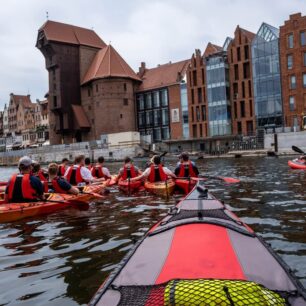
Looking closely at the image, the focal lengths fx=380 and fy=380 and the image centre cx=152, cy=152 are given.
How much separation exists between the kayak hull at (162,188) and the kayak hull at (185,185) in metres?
0.21

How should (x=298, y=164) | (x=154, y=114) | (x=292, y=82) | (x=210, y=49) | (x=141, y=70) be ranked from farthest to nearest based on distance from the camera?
(x=141, y=70)
(x=154, y=114)
(x=210, y=49)
(x=292, y=82)
(x=298, y=164)

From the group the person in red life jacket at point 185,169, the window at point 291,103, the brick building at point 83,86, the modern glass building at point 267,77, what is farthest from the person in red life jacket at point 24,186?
the brick building at point 83,86

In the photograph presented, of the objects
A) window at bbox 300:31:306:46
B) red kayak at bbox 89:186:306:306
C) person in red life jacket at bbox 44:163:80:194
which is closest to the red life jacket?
person in red life jacket at bbox 44:163:80:194

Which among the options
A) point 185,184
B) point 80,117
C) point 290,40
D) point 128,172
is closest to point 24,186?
point 185,184

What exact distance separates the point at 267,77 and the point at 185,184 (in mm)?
42178

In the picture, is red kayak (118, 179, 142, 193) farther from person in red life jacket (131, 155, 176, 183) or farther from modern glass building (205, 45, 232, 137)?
modern glass building (205, 45, 232, 137)

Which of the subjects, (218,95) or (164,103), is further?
(164,103)

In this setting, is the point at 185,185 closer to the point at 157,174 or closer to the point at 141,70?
the point at 157,174

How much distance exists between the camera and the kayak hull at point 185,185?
12.5m

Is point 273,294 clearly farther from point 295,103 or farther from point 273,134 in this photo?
point 295,103

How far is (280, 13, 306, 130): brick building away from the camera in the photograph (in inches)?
1848

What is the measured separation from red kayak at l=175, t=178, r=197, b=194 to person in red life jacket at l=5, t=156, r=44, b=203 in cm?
501


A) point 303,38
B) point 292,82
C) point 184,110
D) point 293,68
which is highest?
point 303,38

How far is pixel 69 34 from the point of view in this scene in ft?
206
